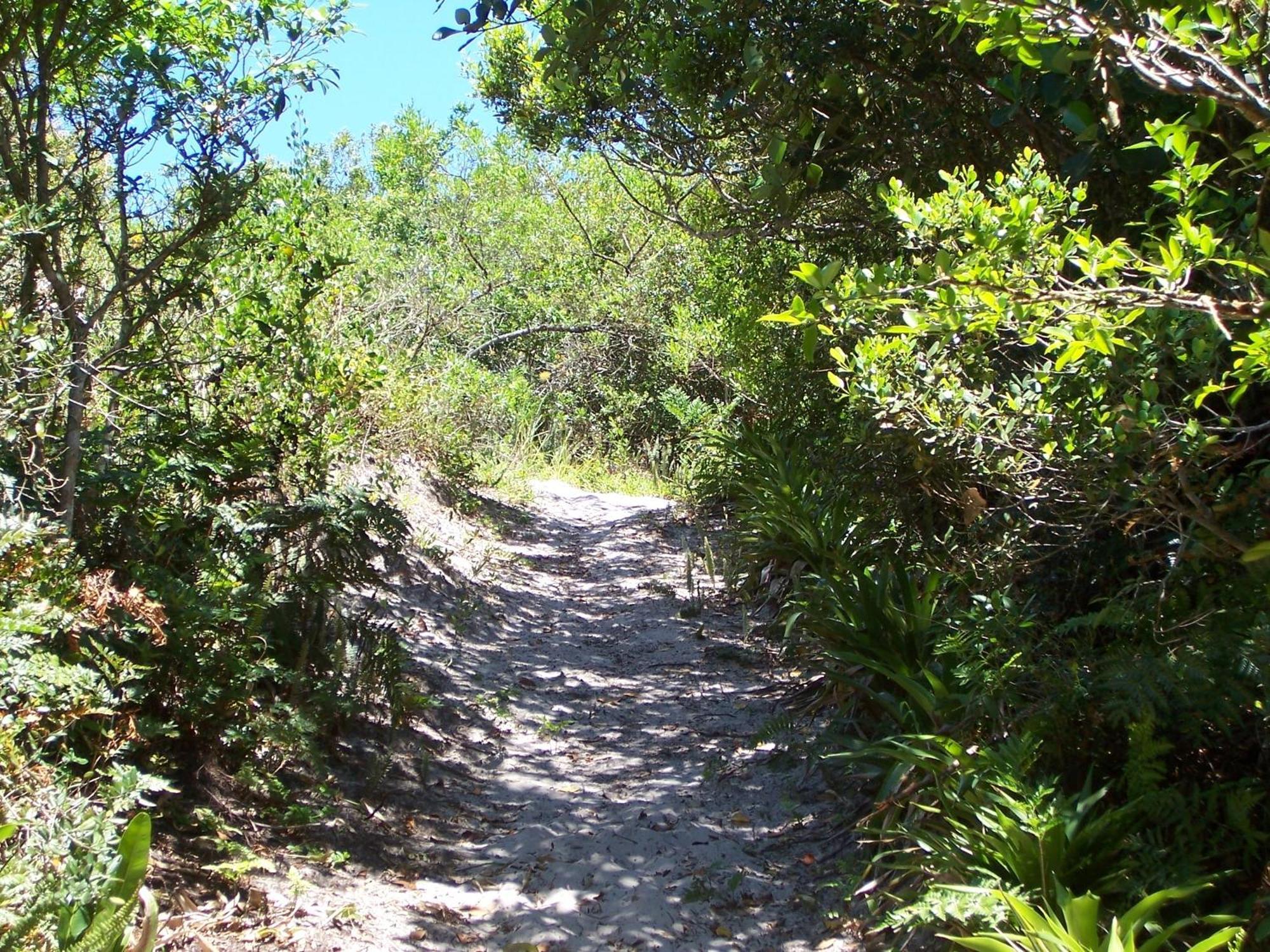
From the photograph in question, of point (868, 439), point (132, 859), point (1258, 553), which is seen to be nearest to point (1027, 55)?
point (1258, 553)

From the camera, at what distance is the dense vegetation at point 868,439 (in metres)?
3.06

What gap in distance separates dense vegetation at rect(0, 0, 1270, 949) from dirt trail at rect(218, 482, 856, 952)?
0.45m

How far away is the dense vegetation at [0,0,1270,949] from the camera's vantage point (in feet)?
10.0

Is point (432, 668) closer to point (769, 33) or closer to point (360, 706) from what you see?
point (360, 706)

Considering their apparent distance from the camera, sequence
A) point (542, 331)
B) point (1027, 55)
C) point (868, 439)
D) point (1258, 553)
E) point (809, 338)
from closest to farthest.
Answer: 1. point (1258, 553)
2. point (809, 338)
3. point (1027, 55)
4. point (868, 439)
5. point (542, 331)

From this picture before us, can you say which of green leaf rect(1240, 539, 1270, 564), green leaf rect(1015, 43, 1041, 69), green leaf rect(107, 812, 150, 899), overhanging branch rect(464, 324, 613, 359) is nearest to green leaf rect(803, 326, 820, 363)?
green leaf rect(1015, 43, 1041, 69)

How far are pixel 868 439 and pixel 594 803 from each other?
241 centimetres

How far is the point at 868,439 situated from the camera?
576 cm

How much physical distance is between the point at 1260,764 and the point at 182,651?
12.8ft

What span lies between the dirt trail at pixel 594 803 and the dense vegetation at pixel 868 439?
1.48 feet

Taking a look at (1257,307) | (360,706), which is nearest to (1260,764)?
(1257,307)

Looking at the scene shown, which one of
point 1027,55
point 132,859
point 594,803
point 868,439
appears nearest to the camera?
point 1027,55

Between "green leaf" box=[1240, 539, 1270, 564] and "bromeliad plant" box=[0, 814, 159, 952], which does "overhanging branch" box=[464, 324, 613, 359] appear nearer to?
"bromeliad plant" box=[0, 814, 159, 952]

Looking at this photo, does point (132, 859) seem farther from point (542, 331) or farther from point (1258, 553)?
point (542, 331)
